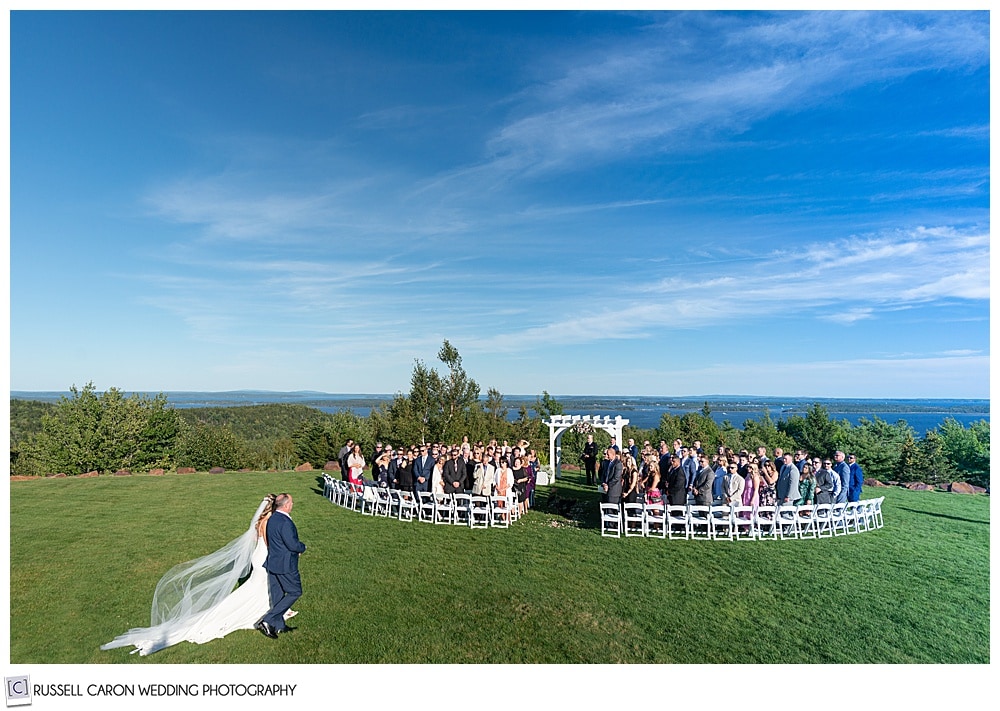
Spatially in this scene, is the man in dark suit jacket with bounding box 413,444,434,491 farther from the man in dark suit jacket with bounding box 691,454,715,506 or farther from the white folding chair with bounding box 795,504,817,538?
the white folding chair with bounding box 795,504,817,538

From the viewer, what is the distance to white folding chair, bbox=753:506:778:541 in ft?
32.1

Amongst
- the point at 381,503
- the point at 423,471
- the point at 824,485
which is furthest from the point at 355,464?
the point at 824,485

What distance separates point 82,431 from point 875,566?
2786 cm

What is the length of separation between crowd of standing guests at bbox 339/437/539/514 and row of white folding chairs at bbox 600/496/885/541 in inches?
90.2

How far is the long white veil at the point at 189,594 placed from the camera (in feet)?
20.8

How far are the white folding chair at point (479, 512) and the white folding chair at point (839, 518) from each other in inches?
231

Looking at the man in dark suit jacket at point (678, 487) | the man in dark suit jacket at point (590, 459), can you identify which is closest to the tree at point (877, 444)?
the man in dark suit jacket at point (590, 459)

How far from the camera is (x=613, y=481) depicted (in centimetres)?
1059

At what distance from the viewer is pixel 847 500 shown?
11.4 meters

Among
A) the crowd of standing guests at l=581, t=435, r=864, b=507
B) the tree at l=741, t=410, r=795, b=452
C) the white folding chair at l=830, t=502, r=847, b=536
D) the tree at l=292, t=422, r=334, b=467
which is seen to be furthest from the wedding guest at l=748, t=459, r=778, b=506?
the tree at l=741, t=410, r=795, b=452

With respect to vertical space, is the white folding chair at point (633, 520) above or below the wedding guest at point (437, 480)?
below

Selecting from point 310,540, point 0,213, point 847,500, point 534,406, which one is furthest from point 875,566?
point 534,406

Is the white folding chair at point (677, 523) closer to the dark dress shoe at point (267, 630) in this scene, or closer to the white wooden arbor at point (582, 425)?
the white wooden arbor at point (582, 425)
